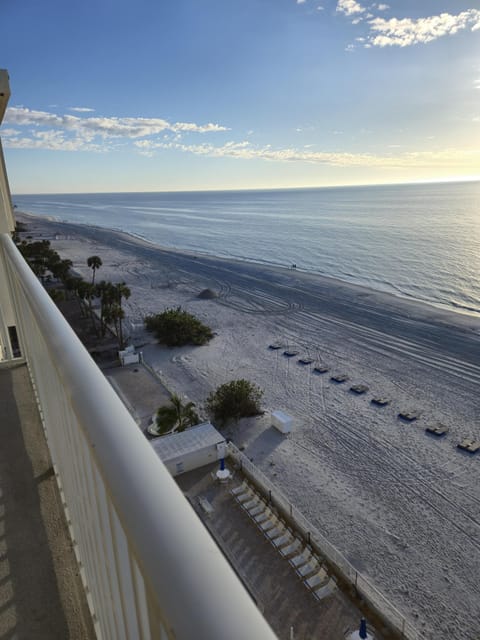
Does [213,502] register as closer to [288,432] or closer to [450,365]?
[288,432]

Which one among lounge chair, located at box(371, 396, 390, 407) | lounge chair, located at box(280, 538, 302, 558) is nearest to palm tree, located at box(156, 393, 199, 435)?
lounge chair, located at box(280, 538, 302, 558)

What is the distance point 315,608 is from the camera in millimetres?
9734

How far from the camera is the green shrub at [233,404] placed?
17719 millimetres

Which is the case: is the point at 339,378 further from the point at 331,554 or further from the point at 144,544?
the point at 144,544

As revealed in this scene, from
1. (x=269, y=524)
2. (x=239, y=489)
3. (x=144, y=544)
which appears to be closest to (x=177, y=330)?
(x=239, y=489)

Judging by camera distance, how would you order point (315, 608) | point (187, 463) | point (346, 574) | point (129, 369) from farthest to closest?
point (129, 369), point (187, 463), point (346, 574), point (315, 608)

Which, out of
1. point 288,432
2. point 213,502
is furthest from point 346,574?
point 288,432

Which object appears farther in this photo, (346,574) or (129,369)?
(129,369)

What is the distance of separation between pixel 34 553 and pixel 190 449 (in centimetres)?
1167

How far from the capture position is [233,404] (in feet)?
58.4

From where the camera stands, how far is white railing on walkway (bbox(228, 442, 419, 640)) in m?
9.65

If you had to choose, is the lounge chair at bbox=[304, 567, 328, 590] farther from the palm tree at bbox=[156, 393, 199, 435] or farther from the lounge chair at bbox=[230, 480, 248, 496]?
the palm tree at bbox=[156, 393, 199, 435]

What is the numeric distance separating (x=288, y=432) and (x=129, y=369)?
30.9 feet

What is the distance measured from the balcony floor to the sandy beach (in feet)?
34.3
